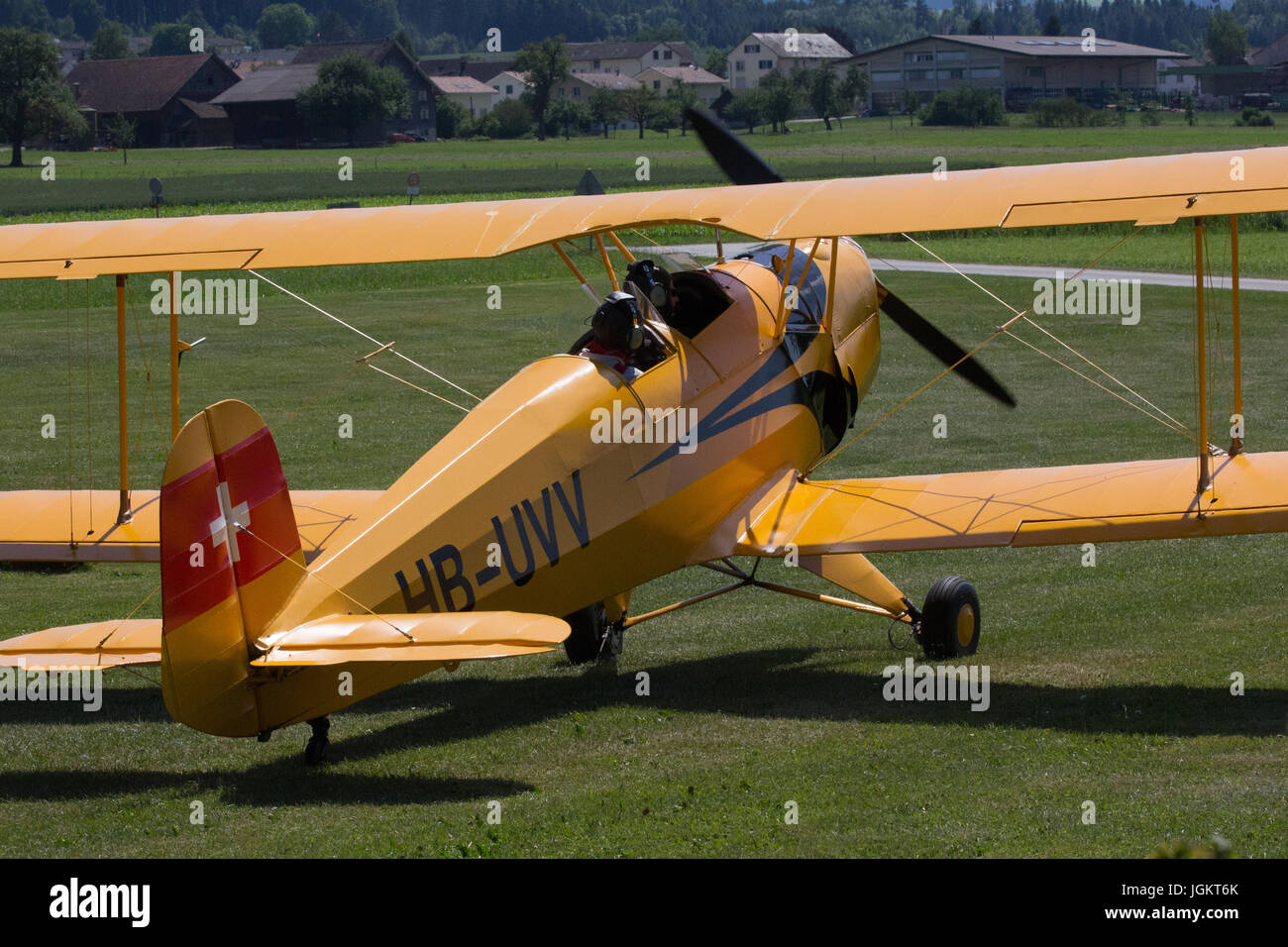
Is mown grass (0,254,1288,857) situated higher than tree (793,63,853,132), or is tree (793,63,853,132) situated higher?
tree (793,63,853,132)

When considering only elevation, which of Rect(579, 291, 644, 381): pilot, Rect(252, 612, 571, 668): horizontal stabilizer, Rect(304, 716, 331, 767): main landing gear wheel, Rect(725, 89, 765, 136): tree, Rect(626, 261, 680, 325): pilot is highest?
Rect(725, 89, 765, 136): tree

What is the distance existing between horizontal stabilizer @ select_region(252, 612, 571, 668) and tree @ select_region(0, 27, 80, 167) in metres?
78.7

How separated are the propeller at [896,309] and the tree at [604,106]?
303 feet

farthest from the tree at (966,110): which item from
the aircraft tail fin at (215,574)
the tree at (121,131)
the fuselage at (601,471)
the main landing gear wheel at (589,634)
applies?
the aircraft tail fin at (215,574)

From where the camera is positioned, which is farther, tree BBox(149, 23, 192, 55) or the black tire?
tree BBox(149, 23, 192, 55)

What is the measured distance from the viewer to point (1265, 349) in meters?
Answer: 24.3

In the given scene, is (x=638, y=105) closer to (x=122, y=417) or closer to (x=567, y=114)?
(x=567, y=114)

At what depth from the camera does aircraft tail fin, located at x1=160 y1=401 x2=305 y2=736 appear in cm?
692

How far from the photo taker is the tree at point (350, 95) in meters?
104

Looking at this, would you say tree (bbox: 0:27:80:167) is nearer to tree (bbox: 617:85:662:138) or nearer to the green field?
tree (bbox: 617:85:662:138)

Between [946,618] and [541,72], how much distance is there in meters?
107

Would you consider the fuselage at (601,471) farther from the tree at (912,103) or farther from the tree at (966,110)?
the tree at (912,103)

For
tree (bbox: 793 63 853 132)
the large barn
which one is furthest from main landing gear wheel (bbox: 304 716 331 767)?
the large barn
